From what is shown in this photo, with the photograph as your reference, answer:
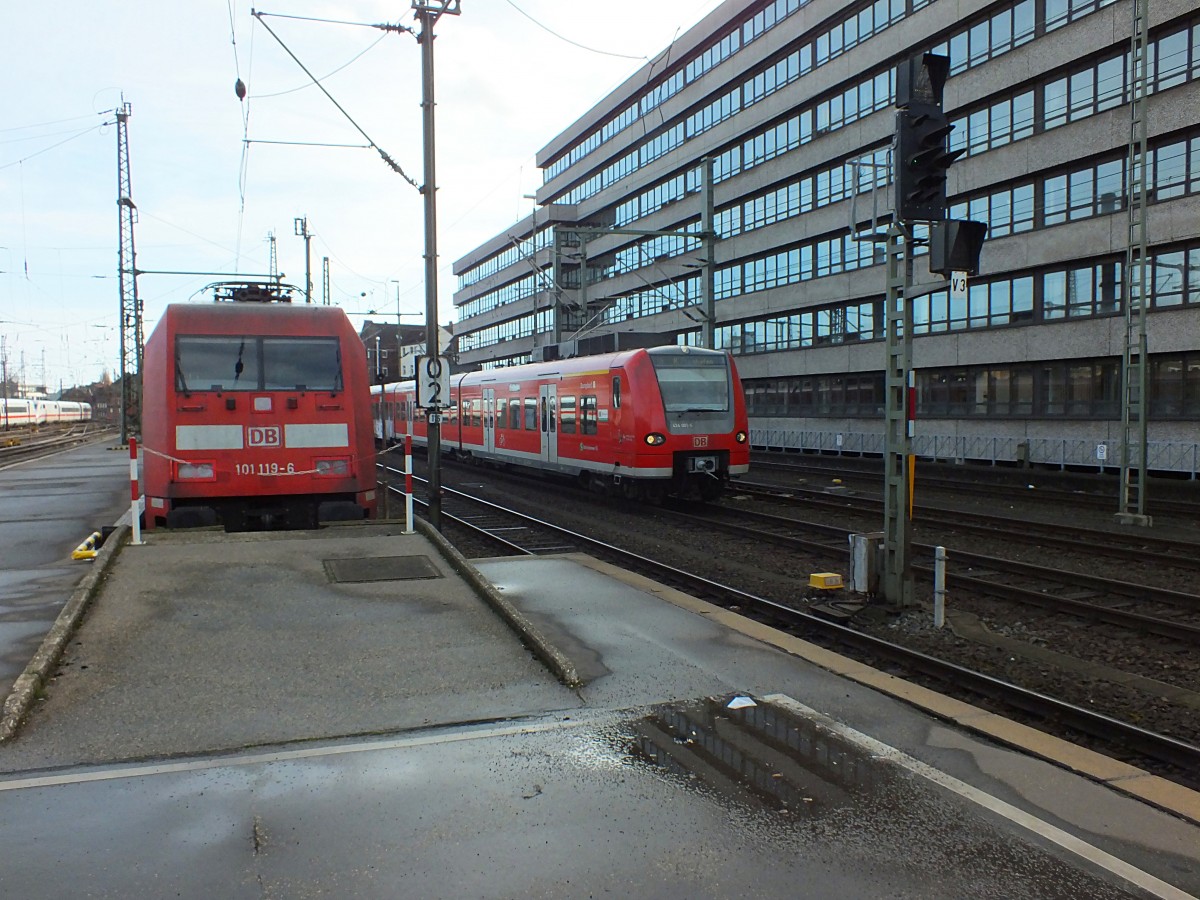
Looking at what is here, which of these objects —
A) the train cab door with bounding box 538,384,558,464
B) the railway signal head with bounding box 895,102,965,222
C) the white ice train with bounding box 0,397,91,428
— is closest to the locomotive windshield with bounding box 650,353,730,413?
the train cab door with bounding box 538,384,558,464

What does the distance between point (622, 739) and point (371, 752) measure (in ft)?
4.36

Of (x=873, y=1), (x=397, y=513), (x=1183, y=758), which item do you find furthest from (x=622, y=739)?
(x=873, y=1)

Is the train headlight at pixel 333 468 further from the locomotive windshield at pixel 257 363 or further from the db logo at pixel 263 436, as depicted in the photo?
the locomotive windshield at pixel 257 363

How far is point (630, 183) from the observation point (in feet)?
178

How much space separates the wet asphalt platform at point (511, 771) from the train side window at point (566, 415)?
467 inches

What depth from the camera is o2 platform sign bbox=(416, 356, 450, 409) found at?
41.1 feet

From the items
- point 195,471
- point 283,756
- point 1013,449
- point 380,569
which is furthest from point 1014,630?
point 1013,449

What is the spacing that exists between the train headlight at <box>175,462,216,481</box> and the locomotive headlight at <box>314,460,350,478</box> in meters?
1.15

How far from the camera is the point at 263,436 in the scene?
1063cm

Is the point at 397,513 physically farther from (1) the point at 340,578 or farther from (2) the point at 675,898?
(2) the point at 675,898

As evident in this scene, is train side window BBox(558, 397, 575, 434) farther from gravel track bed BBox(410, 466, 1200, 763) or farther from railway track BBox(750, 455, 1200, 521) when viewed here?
railway track BBox(750, 455, 1200, 521)

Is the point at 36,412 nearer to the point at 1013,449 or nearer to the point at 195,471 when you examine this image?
the point at 1013,449

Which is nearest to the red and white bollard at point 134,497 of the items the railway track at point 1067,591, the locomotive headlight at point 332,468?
the locomotive headlight at point 332,468

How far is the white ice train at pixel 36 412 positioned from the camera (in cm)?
7325
